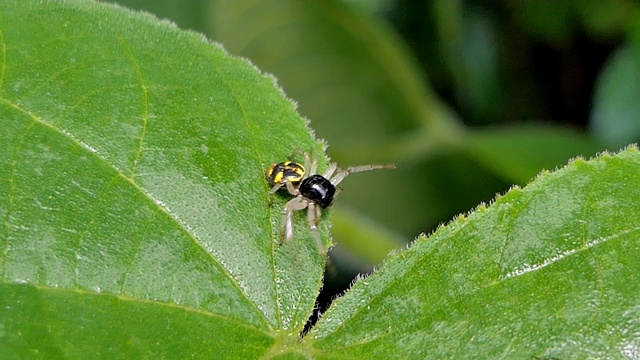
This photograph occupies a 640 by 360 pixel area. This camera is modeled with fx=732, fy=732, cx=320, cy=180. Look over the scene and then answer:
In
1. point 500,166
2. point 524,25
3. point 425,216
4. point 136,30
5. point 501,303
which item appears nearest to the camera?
point 501,303

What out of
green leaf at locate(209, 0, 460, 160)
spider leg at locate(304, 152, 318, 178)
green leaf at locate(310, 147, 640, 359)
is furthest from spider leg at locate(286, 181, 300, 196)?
green leaf at locate(209, 0, 460, 160)

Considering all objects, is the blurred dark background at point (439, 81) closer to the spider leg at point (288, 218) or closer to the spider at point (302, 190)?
the spider at point (302, 190)

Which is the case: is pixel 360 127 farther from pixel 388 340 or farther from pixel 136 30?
pixel 388 340

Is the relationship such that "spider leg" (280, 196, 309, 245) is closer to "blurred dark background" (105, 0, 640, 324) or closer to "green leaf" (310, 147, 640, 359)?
"green leaf" (310, 147, 640, 359)

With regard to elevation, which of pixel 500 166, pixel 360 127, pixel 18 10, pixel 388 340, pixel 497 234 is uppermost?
pixel 360 127

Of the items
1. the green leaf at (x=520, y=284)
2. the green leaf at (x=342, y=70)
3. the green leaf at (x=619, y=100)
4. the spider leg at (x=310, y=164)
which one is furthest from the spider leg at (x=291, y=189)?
the green leaf at (x=619, y=100)

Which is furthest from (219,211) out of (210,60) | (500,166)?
(500,166)

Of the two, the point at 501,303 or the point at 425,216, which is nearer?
the point at 501,303
